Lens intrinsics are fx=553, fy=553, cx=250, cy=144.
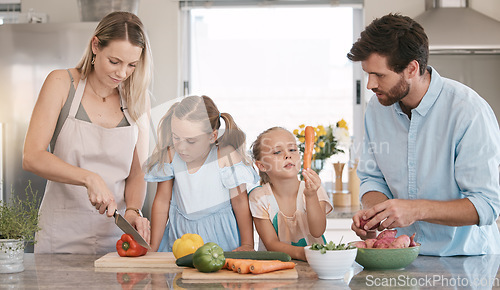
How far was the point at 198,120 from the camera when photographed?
1.93 m

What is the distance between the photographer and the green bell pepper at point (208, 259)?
139cm

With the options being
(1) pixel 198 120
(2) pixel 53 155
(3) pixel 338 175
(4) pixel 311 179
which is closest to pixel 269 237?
(4) pixel 311 179

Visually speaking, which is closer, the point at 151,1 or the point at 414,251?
the point at 414,251

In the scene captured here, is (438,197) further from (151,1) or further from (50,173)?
(151,1)

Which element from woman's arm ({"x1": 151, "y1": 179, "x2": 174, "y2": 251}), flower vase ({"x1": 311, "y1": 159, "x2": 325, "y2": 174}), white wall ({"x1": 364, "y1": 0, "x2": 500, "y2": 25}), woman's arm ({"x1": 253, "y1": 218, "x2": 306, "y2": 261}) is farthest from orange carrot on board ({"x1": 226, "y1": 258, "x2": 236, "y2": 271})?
white wall ({"x1": 364, "y1": 0, "x2": 500, "y2": 25})

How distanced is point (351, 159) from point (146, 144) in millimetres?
1876

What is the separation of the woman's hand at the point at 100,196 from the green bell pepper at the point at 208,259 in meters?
0.32

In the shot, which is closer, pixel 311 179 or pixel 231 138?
pixel 311 179

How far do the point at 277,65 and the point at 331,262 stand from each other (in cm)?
240

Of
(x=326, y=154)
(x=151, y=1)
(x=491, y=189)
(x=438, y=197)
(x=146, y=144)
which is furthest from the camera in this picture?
(x=151, y=1)

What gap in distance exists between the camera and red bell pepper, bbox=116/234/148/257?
1595 mm

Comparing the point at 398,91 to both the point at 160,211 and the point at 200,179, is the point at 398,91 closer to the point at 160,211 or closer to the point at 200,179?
the point at 200,179

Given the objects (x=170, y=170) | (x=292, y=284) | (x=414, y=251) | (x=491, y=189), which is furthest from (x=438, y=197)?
(x=170, y=170)

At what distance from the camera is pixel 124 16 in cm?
181
